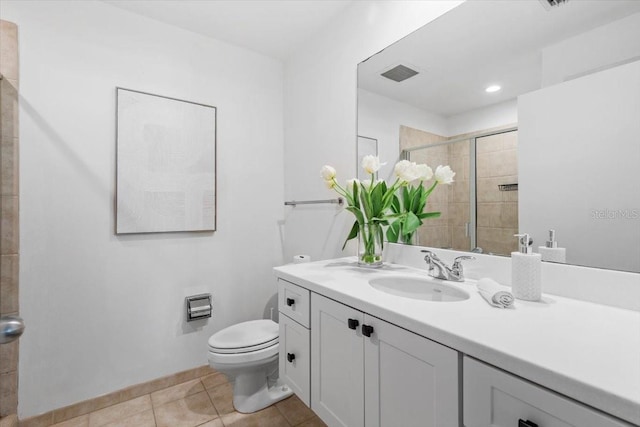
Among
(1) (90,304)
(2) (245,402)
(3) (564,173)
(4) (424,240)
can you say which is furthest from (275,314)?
(3) (564,173)

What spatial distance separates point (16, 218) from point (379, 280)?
72.4 inches

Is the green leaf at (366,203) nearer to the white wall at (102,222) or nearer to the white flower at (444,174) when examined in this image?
the white flower at (444,174)

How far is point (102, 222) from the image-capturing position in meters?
1.74

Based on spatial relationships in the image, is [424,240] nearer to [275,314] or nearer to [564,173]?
[564,173]

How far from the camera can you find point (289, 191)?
2.37 meters

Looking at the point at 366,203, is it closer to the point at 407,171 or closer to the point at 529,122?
the point at 407,171

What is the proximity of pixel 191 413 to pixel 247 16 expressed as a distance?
240cm

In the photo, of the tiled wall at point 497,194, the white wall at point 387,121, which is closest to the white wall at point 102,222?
the white wall at point 387,121

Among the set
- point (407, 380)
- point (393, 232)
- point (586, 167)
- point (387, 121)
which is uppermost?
point (387, 121)

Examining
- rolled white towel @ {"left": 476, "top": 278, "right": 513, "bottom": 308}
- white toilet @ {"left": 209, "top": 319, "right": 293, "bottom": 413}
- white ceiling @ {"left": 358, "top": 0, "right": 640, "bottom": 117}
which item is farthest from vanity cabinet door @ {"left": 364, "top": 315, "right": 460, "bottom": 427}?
white ceiling @ {"left": 358, "top": 0, "right": 640, "bottom": 117}

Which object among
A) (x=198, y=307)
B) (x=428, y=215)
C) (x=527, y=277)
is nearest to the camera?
(x=527, y=277)

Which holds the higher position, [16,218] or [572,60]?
[572,60]

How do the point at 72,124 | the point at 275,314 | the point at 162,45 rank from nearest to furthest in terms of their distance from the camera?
the point at 72,124
the point at 162,45
the point at 275,314

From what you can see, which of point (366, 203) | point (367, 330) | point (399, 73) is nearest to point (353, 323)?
point (367, 330)
